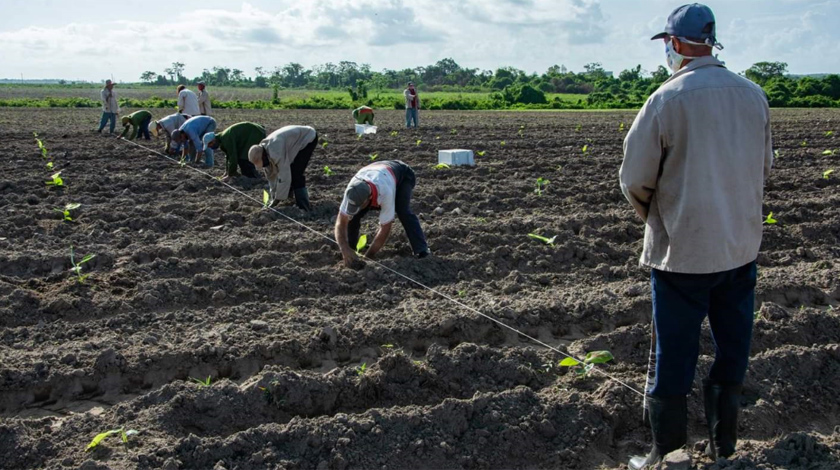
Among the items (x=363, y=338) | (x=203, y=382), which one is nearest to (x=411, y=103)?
(x=363, y=338)

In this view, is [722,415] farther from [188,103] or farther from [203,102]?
[203,102]

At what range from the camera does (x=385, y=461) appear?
3660 mm

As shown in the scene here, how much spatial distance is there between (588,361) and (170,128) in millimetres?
11256

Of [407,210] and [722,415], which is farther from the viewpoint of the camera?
[407,210]

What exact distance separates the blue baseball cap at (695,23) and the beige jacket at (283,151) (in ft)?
19.9

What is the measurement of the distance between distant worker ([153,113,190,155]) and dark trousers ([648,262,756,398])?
36.6 ft

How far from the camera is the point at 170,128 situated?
45.7 ft

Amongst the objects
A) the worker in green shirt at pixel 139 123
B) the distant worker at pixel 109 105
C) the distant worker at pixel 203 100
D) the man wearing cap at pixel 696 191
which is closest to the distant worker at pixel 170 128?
the distant worker at pixel 203 100

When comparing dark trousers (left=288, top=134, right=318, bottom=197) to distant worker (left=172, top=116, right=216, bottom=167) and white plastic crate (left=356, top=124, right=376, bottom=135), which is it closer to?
distant worker (left=172, top=116, right=216, bottom=167)

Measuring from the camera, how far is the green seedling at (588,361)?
4456 mm

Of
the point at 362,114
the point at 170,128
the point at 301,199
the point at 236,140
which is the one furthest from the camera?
the point at 362,114

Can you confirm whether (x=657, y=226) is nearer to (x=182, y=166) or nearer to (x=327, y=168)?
(x=327, y=168)

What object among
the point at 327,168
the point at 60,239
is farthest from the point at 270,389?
the point at 327,168

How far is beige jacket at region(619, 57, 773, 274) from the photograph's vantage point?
3.00 metres
